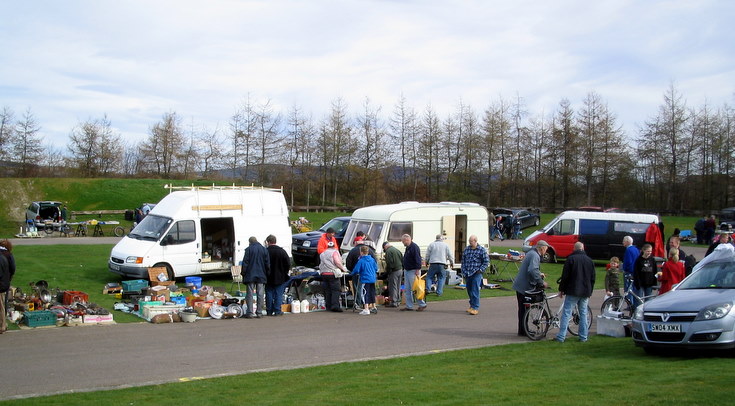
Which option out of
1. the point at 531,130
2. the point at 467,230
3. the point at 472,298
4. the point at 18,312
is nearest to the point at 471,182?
the point at 531,130

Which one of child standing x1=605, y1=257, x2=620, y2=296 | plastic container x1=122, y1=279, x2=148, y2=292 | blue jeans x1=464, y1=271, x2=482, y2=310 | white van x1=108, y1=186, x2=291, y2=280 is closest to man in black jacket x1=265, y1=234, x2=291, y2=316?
plastic container x1=122, y1=279, x2=148, y2=292

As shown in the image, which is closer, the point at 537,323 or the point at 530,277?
the point at 537,323

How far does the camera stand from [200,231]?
19625mm

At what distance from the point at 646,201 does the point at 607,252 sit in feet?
111

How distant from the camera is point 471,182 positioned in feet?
192

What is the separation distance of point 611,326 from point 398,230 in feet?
31.8

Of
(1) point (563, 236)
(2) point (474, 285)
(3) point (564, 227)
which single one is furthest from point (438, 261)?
(3) point (564, 227)

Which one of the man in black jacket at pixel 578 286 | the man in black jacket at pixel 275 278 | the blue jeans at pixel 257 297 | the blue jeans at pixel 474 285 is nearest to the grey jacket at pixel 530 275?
the man in black jacket at pixel 578 286

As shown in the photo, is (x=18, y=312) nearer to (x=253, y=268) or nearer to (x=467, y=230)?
(x=253, y=268)

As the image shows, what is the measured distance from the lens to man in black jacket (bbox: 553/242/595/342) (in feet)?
37.2

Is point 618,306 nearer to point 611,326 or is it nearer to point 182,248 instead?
point 611,326

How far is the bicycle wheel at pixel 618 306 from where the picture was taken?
41.5ft

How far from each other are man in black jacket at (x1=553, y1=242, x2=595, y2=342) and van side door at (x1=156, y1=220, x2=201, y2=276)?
453 inches

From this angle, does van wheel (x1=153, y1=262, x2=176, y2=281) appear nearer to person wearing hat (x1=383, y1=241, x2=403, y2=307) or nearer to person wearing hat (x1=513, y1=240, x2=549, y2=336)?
person wearing hat (x1=383, y1=241, x2=403, y2=307)
